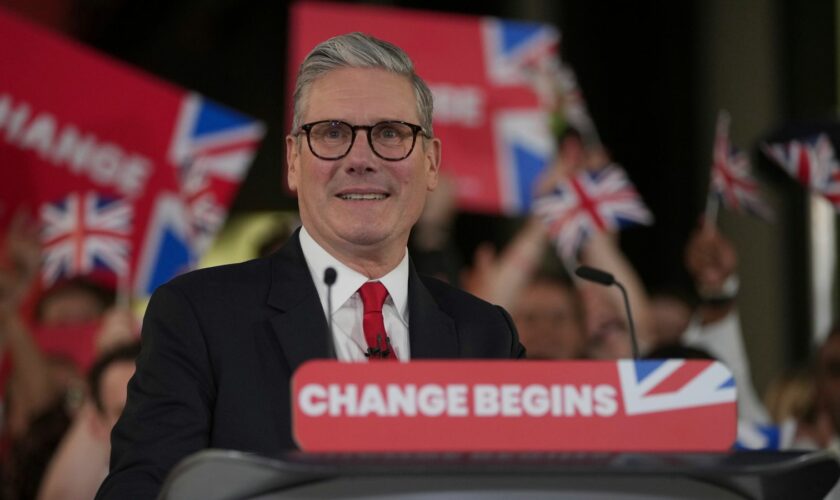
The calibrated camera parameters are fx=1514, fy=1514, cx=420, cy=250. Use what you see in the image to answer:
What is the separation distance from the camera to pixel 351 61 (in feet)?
6.71

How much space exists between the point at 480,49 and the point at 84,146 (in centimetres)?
145

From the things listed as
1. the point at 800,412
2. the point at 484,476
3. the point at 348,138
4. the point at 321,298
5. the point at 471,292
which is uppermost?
the point at 348,138

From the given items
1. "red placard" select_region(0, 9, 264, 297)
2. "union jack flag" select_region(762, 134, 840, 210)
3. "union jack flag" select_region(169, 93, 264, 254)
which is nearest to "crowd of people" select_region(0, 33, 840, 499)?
"red placard" select_region(0, 9, 264, 297)

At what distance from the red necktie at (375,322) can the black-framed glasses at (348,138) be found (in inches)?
7.2

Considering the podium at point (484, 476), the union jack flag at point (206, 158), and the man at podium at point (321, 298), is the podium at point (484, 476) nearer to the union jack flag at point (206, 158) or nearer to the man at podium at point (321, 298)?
the man at podium at point (321, 298)

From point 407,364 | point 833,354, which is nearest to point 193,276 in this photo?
point 407,364

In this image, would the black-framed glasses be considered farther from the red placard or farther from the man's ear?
the red placard

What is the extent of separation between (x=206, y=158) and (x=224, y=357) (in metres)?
3.27

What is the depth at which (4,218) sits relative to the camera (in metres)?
4.89

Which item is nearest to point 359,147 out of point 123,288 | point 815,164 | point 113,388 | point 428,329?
point 428,329

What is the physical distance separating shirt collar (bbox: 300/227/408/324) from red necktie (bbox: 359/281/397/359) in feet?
0.04

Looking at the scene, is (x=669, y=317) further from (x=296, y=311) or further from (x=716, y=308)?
(x=296, y=311)

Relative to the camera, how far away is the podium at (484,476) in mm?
1423

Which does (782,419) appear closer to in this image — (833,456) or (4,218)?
(4,218)
